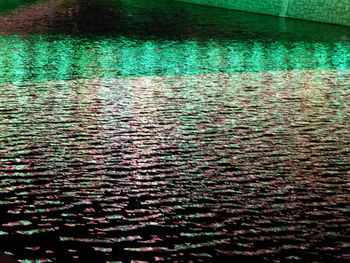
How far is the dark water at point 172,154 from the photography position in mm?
1928

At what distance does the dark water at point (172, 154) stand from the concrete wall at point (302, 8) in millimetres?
3644

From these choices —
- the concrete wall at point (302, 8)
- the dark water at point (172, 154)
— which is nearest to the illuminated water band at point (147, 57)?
the dark water at point (172, 154)

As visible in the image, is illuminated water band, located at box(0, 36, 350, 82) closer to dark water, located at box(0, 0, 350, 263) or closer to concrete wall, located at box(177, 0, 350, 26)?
dark water, located at box(0, 0, 350, 263)

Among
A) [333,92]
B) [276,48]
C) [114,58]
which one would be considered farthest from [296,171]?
[276,48]

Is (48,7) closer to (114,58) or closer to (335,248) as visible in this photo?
(114,58)

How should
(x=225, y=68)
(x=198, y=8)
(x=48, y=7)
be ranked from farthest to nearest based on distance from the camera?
(x=198, y=8), (x=48, y=7), (x=225, y=68)

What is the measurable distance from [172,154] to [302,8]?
8063 mm

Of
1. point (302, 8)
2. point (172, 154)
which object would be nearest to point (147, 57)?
point (172, 154)

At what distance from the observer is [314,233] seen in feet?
6.59

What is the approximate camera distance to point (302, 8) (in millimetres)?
10086

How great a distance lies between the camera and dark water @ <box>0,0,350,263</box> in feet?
6.32

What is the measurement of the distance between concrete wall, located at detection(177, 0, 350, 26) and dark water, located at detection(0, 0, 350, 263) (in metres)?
3.64

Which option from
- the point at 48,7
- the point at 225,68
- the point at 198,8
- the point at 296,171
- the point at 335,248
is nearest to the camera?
the point at 335,248

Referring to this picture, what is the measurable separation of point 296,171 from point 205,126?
0.87 meters
